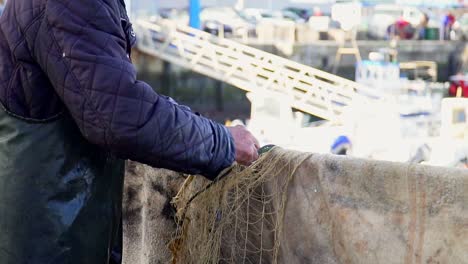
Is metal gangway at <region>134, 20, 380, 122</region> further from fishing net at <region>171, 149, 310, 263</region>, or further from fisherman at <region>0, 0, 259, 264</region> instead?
fisherman at <region>0, 0, 259, 264</region>

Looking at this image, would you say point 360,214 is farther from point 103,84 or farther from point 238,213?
point 103,84

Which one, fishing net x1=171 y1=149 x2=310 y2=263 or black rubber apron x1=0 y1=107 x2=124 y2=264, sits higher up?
Result: black rubber apron x1=0 y1=107 x2=124 y2=264

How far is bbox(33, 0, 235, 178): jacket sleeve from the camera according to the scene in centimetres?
179

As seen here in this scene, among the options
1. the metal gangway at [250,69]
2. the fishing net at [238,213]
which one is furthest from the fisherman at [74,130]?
the metal gangway at [250,69]

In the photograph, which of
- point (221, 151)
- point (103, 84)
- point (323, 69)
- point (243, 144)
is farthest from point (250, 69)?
point (103, 84)

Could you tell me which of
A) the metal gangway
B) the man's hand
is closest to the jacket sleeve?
the man's hand

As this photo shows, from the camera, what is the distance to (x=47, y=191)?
1.97 meters

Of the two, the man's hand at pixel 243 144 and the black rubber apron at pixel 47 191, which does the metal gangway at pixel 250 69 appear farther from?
the black rubber apron at pixel 47 191

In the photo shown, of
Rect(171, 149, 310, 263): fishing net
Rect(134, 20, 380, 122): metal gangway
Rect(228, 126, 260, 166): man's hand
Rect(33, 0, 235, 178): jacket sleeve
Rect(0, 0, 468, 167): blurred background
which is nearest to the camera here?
Rect(33, 0, 235, 178): jacket sleeve

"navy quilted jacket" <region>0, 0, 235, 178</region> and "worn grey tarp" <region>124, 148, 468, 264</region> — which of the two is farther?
"worn grey tarp" <region>124, 148, 468, 264</region>

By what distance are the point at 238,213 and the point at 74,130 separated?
718mm

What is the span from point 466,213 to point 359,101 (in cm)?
1653

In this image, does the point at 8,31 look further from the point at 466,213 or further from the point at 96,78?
the point at 466,213

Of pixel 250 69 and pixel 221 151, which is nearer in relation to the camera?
pixel 221 151
